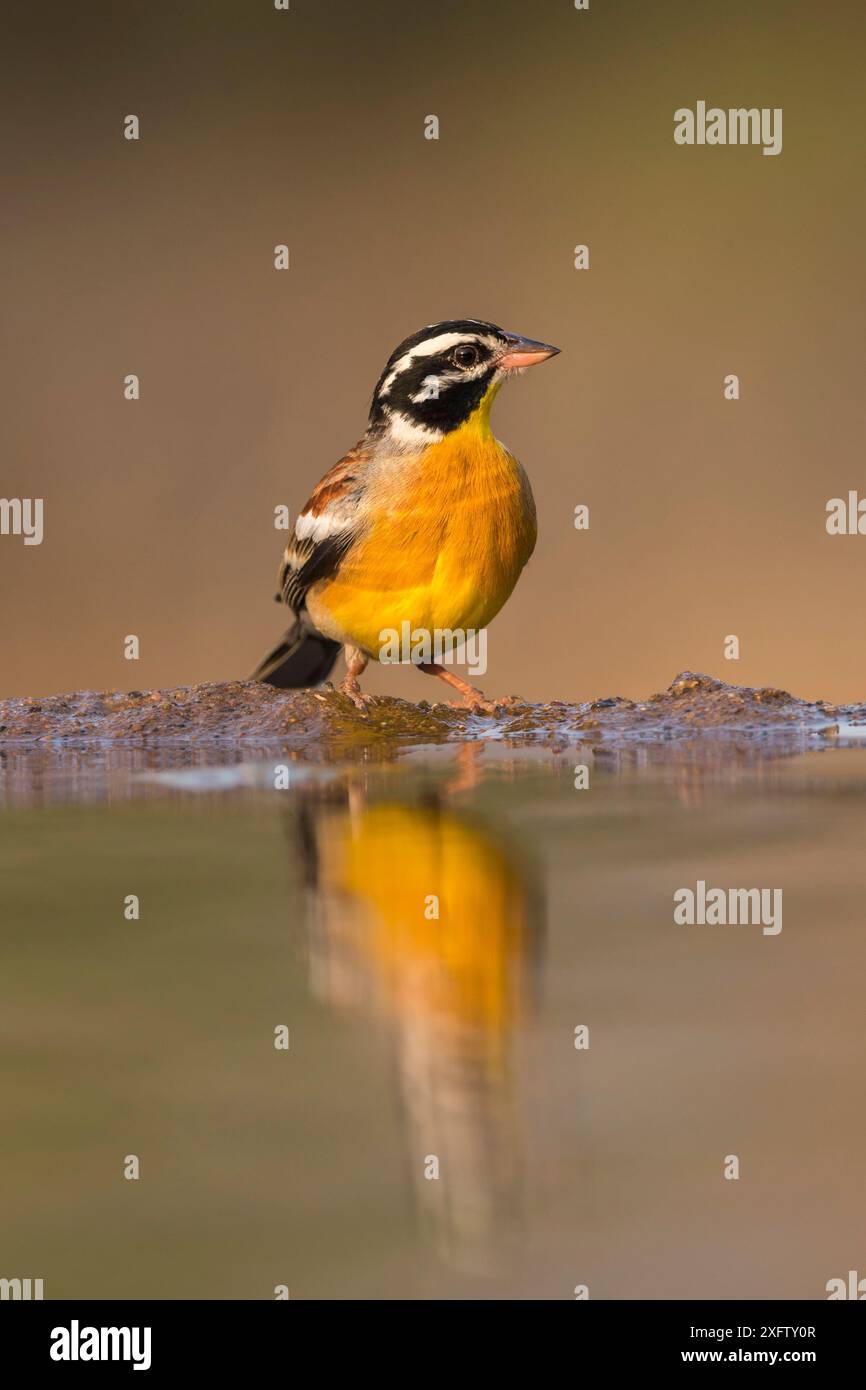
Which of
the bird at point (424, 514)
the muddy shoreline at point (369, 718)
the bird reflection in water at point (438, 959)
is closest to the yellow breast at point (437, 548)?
the bird at point (424, 514)

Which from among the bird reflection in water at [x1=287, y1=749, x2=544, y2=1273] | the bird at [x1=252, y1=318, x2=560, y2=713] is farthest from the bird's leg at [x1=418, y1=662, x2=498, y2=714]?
the bird reflection in water at [x1=287, y1=749, x2=544, y2=1273]

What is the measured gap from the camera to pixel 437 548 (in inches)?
198

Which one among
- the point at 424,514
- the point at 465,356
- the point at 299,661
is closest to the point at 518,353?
the point at 465,356

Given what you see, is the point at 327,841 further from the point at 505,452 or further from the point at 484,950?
the point at 505,452

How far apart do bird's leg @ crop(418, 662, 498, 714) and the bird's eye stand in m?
1.00

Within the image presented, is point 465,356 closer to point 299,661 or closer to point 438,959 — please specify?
point 299,661

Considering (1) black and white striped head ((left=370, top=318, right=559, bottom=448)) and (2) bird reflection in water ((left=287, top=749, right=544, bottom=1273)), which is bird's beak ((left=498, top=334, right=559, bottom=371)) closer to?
(1) black and white striped head ((left=370, top=318, right=559, bottom=448))

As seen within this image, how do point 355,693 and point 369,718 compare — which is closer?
point 369,718

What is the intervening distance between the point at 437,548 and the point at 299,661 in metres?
0.92

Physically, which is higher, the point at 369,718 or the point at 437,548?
the point at 437,548

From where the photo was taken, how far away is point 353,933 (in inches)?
80.0

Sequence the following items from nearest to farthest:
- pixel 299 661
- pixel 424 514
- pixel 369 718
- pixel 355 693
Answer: pixel 369 718 < pixel 355 693 < pixel 424 514 < pixel 299 661

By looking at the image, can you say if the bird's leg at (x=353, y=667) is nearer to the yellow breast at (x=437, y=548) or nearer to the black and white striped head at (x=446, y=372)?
the yellow breast at (x=437, y=548)

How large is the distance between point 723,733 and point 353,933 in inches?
97.5
